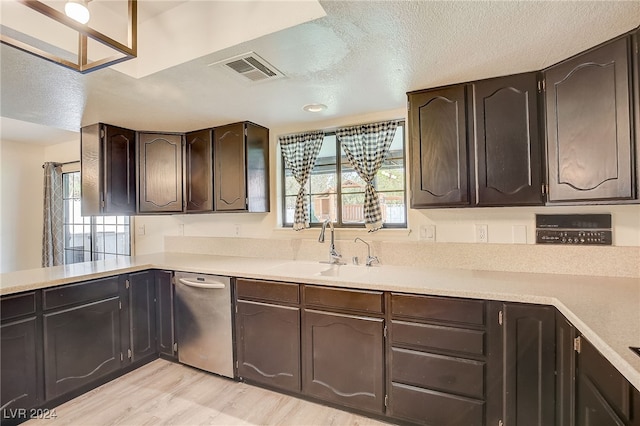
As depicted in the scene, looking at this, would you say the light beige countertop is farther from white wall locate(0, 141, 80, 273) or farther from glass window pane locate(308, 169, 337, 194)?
white wall locate(0, 141, 80, 273)

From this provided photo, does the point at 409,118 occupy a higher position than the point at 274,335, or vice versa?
the point at 409,118

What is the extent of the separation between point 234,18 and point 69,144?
159 inches

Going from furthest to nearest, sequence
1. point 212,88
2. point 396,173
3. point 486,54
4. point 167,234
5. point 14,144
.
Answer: point 14,144, point 167,234, point 396,173, point 212,88, point 486,54

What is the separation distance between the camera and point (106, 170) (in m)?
2.86

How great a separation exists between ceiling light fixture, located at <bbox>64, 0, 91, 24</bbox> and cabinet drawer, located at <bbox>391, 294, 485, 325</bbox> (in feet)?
6.19

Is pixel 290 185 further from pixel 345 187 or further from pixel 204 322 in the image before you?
pixel 204 322

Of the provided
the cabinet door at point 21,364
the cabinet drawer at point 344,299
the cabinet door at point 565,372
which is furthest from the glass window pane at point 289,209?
the cabinet door at point 565,372

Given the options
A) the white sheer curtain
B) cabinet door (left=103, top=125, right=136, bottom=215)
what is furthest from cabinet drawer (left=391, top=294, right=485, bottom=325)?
the white sheer curtain

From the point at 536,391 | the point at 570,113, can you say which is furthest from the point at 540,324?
the point at 570,113

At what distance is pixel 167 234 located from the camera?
3.61 m

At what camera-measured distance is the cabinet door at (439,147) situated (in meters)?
2.05

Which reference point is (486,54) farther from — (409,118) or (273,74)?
(273,74)

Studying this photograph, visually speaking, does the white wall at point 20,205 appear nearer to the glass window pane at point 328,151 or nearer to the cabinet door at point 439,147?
the glass window pane at point 328,151

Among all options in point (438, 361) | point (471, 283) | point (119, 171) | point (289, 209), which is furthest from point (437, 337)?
point (119, 171)
